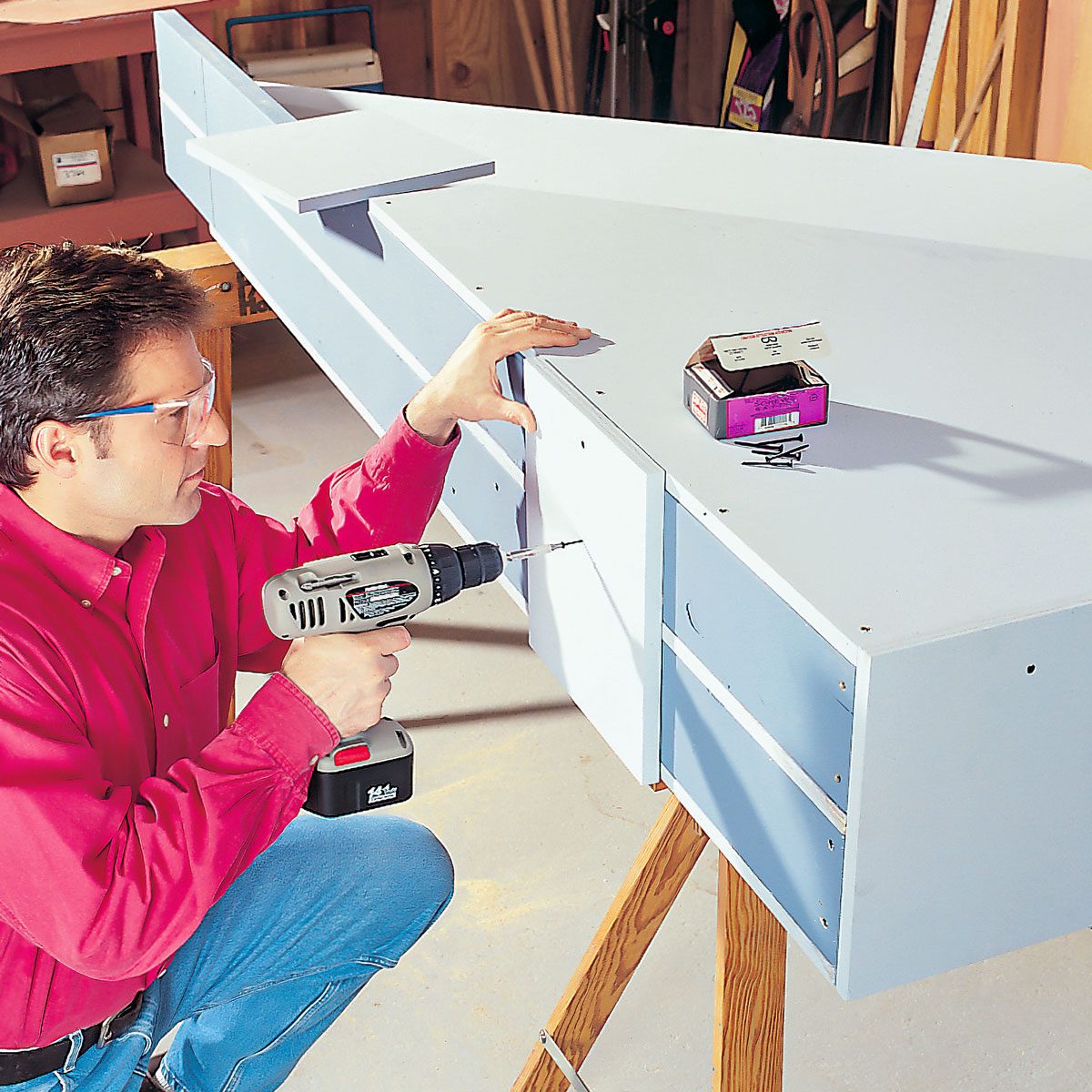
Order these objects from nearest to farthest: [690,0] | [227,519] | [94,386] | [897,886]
Result: [897,886], [94,386], [227,519], [690,0]

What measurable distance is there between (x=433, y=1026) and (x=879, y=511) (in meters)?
1.07

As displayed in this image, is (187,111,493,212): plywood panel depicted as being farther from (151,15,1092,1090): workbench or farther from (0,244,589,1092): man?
(0,244,589,1092): man

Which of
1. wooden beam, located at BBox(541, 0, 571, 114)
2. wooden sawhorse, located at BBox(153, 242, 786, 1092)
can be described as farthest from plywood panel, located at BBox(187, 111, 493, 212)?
wooden beam, located at BBox(541, 0, 571, 114)

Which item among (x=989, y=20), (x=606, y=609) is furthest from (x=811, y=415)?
(x=989, y=20)

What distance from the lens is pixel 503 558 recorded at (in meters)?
1.40

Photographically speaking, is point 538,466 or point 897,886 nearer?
point 897,886

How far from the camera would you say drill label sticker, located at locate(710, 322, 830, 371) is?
1.30 meters

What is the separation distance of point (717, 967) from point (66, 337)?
80cm

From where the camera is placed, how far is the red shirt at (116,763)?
47.3 inches

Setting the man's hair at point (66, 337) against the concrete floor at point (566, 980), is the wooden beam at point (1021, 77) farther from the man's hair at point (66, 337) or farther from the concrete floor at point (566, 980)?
the man's hair at point (66, 337)

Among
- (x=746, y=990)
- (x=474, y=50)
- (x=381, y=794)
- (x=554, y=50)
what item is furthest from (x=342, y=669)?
(x=474, y=50)

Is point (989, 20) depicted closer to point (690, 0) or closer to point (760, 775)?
point (690, 0)

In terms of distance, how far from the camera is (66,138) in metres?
3.42

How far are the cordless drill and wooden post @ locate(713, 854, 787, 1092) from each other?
0.32 metres
